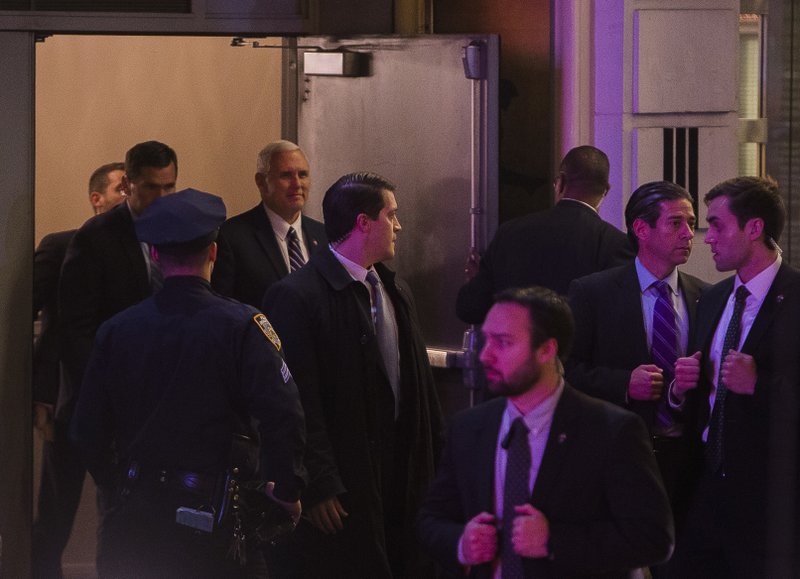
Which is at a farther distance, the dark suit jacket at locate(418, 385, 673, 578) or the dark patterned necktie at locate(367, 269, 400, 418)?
the dark patterned necktie at locate(367, 269, 400, 418)

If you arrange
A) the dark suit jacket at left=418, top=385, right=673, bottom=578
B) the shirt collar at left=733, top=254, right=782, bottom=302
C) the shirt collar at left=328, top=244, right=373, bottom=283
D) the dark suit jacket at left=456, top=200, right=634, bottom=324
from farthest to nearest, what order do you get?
the dark suit jacket at left=456, top=200, right=634, bottom=324 < the shirt collar at left=328, top=244, right=373, bottom=283 < the shirt collar at left=733, top=254, right=782, bottom=302 < the dark suit jacket at left=418, top=385, right=673, bottom=578

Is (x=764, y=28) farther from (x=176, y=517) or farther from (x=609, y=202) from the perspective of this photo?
(x=176, y=517)

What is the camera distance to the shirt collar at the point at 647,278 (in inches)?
208

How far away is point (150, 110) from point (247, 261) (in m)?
2.43

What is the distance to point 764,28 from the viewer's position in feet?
22.9

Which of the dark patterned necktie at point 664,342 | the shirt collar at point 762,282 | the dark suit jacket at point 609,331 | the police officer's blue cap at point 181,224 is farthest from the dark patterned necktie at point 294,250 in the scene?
the shirt collar at point 762,282

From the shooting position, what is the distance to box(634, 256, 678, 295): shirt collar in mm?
5281

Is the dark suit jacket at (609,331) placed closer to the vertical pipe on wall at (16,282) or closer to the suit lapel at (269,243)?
the suit lapel at (269,243)

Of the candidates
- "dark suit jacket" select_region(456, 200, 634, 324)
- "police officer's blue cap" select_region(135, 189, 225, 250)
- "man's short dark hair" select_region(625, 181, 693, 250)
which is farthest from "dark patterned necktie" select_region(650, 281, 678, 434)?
"police officer's blue cap" select_region(135, 189, 225, 250)

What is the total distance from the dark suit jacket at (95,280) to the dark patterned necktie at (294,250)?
2.15 ft

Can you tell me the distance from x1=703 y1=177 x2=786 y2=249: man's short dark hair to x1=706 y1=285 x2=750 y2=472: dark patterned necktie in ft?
0.73

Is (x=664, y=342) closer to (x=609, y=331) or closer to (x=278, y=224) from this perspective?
(x=609, y=331)

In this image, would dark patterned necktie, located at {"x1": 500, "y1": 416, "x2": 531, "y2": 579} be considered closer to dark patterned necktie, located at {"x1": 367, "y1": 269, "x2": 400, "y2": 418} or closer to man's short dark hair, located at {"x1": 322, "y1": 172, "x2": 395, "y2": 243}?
dark patterned necktie, located at {"x1": 367, "y1": 269, "x2": 400, "y2": 418}

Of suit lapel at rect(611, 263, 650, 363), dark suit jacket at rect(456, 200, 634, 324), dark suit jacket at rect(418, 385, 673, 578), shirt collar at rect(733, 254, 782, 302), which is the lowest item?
dark suit jacket at rect(418, 385, 673, 578)
